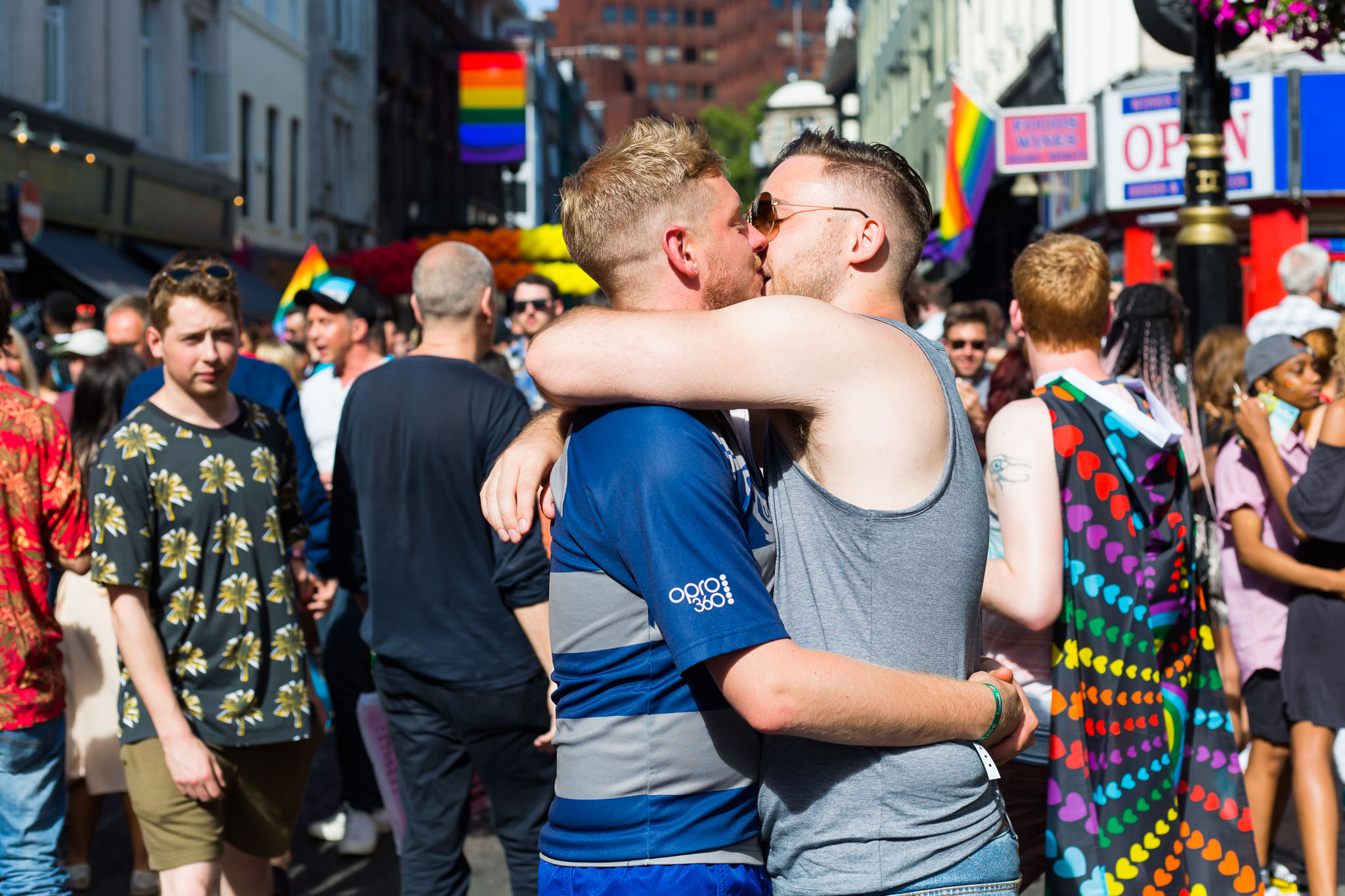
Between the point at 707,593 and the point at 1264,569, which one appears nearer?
the point at 707,593

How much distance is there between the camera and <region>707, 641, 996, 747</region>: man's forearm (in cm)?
188

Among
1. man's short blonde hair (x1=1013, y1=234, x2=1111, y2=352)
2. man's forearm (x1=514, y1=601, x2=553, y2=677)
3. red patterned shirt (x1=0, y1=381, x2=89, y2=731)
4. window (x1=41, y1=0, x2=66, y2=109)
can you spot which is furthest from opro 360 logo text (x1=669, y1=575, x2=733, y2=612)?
window (x1=41, y1=0, x2=66, y2=109)

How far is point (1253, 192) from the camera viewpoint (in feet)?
49.8

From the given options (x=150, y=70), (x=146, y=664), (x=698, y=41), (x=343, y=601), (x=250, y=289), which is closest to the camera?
(x=146, y=664)

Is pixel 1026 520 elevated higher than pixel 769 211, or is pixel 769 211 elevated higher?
pixel 769 211

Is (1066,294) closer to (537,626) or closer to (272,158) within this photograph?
(537,626)

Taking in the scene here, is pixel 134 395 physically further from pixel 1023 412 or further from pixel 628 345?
pixel 628 345

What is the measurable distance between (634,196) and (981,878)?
1.18 metres

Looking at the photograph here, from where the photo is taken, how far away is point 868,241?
2.27m

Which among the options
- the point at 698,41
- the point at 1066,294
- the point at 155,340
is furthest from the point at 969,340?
the point at 698,41

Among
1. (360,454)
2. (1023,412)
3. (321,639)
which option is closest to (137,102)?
(321,639)

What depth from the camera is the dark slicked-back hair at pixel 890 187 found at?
2283mm

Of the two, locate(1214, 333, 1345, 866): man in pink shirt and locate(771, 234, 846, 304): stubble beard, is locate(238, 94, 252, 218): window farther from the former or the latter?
locate(771, 234, 846, 304): stubble beard

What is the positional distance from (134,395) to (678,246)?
3868mm
